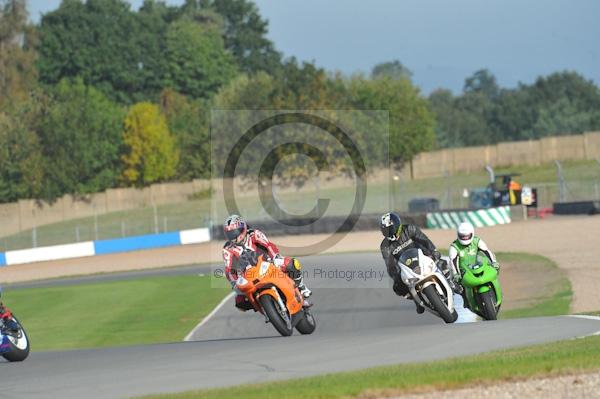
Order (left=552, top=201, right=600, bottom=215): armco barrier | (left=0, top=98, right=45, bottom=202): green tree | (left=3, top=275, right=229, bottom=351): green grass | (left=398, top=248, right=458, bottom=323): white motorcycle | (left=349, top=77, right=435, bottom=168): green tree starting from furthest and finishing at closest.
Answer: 1. (left=349, top=77, right=435, bottom=168): green tree
2. (left=0, top=98, right=45, bottom=202): green tree
3. (left=552, top=201, right=600, bottom=215): armco barrier
4. (left=3, top=275, right=229, bottom=351): green grass
5. (left=398, top=248, right=458, bottom=323): white motorcycle

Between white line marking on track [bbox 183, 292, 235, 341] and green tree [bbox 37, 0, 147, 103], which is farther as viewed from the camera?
green tree [bbox 37, 0, 147, 103]

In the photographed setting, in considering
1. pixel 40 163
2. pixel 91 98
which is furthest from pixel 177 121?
pixel 40 163

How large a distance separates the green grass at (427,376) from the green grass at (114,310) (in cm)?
1147

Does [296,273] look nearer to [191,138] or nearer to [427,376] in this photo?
[427,376]

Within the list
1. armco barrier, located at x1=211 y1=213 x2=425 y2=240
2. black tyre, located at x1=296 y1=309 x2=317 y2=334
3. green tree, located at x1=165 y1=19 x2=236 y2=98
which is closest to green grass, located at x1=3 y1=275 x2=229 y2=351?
black tyre, located at x1=296 y1=309 x2=317 y2=334

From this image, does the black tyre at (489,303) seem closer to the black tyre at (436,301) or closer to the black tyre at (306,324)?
the black tyre at (436,301)

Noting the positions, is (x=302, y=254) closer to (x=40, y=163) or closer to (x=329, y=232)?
(x=329, y=232)

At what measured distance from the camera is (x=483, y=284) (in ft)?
53.6

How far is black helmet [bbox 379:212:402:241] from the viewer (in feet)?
53.5

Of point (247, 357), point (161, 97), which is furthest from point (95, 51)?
point (247, 357)

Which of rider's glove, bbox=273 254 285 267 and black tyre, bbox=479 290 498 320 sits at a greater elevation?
rider's glove, bbox=273 254 285 267

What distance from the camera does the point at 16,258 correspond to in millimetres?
53625

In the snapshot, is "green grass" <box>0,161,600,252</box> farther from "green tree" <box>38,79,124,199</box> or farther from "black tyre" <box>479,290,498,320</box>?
"black tyre" <box>479,290,498,320</box>

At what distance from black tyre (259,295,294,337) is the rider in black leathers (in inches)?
68.1
